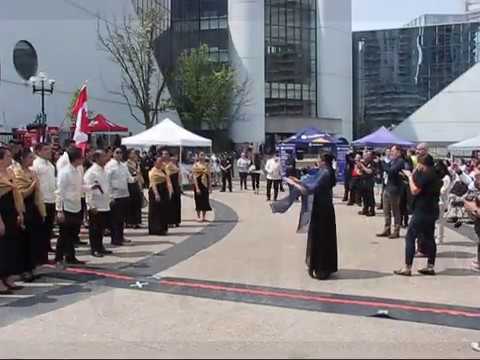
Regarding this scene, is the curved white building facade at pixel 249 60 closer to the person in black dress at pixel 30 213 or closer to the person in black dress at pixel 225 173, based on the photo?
the person in black dress at pixel 225 173

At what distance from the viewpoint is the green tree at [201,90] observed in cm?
6200

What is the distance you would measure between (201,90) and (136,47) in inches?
550

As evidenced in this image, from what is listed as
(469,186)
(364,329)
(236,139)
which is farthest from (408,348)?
(236,139)

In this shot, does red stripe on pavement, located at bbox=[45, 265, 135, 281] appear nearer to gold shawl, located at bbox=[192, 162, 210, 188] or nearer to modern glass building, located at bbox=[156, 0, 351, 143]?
gold shawl, located at bbox=[192, 162, 210, 188]

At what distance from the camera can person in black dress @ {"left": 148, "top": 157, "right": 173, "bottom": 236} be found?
15359mm

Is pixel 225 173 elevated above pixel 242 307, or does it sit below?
above

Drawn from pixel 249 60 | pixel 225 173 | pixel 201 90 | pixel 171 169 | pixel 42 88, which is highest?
pixel 249 60

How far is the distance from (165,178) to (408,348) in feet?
32.8

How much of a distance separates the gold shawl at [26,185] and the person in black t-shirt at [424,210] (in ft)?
17.4

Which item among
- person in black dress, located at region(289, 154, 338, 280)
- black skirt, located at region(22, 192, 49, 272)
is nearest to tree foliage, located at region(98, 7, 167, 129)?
black skirt, located at region(22, 192, 49, 272)

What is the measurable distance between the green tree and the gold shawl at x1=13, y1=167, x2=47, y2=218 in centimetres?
5198

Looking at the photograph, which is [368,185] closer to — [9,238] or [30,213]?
[30,213]

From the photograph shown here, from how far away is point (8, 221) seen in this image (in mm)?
9438

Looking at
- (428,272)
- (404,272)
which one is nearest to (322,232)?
(404,272)
